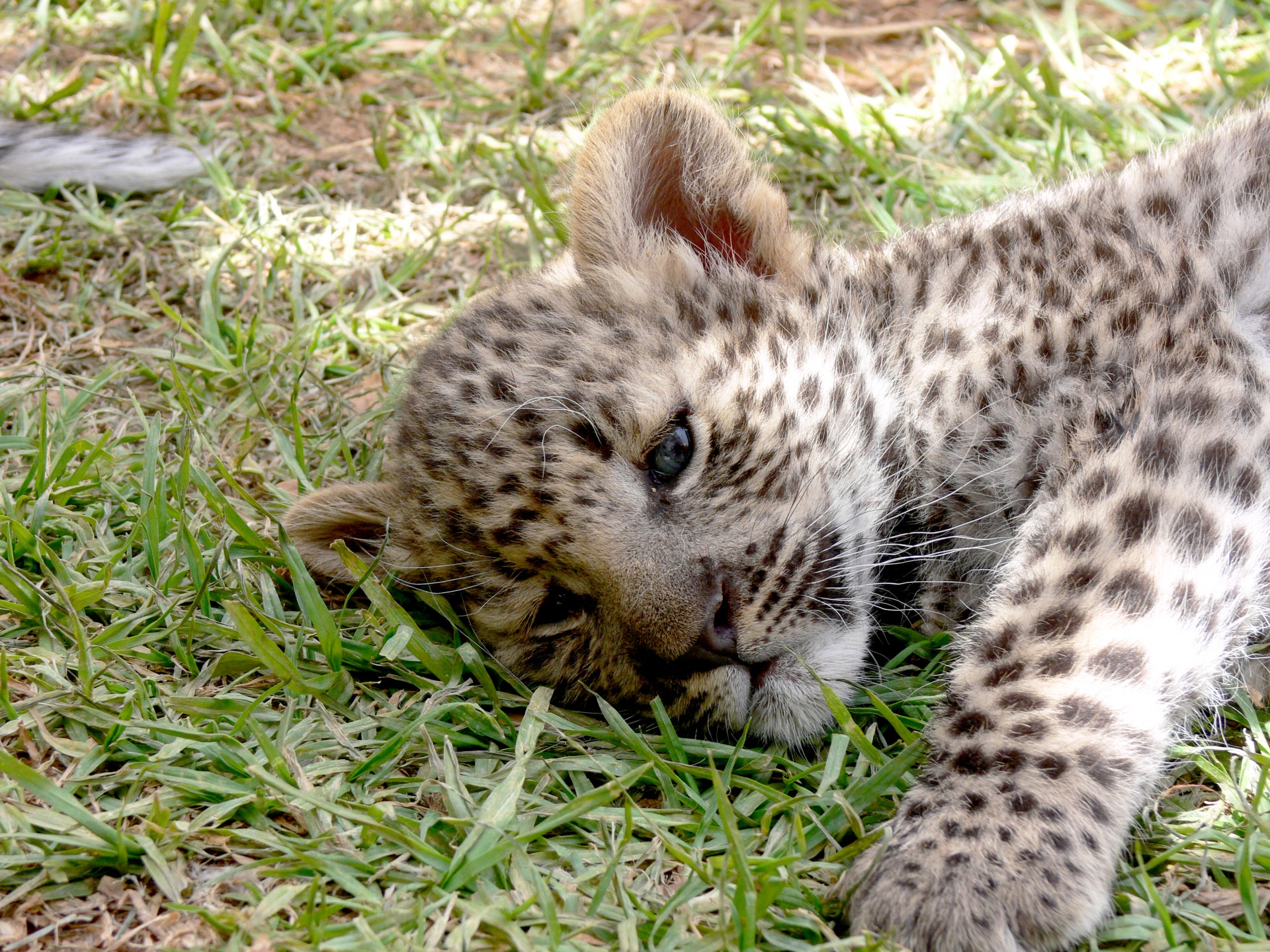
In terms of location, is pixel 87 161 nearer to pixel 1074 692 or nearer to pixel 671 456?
pixel 671 456

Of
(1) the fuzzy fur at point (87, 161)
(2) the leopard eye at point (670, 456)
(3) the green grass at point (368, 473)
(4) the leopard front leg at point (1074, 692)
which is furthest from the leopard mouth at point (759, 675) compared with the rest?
(1) the fuzzy fur at point (87, 161)

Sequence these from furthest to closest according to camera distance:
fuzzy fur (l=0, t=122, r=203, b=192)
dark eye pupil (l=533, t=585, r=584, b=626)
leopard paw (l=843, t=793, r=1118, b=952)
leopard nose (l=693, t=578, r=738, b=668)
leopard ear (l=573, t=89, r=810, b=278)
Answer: fuzzy fur (l=0, t=122, r=203, b=192) < leopard ear (l=573, t=89, r=810, b=278) < dark eye pupil (l=533, t=585, r=584, b=626) < leopard nose (l=693, t=578, r=738, b=668) < leopard paw (l=843, t=793, r=1118, b=952)

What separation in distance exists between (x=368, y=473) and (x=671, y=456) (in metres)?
1.54

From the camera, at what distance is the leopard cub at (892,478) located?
9.78ft

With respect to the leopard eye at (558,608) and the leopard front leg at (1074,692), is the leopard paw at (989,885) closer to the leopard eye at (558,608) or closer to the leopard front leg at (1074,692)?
the leopard front leg at (1074,692)

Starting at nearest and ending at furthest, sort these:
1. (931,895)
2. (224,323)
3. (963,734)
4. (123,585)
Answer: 1. (931,895)
2. (963,734)
3. (123,585)
4. (224,323)

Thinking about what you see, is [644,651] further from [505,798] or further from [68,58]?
[68,58]

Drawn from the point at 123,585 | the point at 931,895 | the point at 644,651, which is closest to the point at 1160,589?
the point at 931,895

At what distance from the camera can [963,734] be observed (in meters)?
3.06

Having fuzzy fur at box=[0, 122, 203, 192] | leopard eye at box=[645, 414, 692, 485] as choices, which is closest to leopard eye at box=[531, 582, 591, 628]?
leopard eye at box=[645, 414, 692, 485]

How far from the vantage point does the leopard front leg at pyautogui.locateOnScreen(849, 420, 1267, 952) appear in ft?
9.11

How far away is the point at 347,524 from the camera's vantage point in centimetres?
406

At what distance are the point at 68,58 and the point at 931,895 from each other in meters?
6.66

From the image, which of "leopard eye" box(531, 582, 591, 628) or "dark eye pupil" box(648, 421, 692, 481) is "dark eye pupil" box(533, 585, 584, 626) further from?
"dark eye pupil" box(648, 421, 692, 481)
